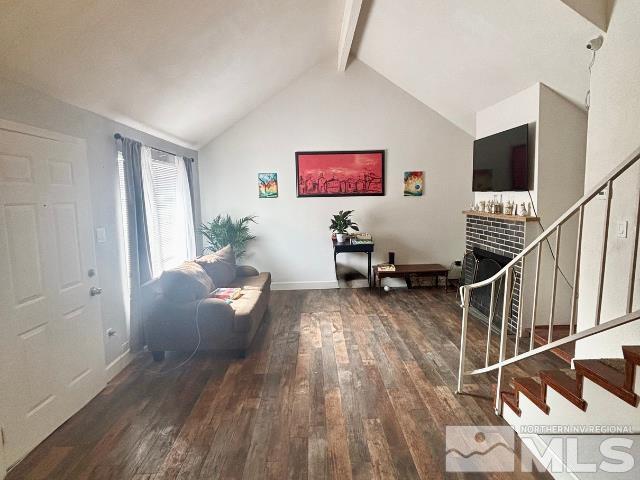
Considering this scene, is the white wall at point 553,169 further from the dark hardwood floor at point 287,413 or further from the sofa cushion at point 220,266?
the sofa cushion at point 220,266

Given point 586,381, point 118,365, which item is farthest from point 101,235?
point 586,381

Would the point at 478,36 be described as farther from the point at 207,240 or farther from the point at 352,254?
the point at 207,240

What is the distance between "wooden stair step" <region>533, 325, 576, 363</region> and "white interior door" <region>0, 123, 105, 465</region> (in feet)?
11.8

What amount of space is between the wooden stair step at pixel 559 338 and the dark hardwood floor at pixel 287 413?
4.8 inches

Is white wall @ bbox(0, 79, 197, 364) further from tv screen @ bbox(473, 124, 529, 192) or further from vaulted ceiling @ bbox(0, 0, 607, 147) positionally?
tv screen @ bbox(473, 124, 529, 192)

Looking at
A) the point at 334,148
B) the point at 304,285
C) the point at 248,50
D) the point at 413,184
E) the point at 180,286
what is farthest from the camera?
the point at 304,285

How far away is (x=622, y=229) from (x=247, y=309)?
2.95 m

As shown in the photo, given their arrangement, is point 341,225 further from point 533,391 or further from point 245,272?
point 533,391

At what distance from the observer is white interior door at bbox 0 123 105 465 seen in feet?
6.88

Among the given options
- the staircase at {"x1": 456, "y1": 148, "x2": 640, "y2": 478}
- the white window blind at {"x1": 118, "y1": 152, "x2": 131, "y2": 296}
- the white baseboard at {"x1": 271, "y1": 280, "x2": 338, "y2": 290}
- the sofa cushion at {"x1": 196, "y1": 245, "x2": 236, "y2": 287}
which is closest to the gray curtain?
the white window blind at {"x1": 118, "y1": 152, "x2": 131, "y2": 296}

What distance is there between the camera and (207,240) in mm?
5992

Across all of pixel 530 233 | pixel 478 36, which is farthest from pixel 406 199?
pixel 478 36

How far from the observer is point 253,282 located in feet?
15.4

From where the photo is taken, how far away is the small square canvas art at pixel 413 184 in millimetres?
5867
